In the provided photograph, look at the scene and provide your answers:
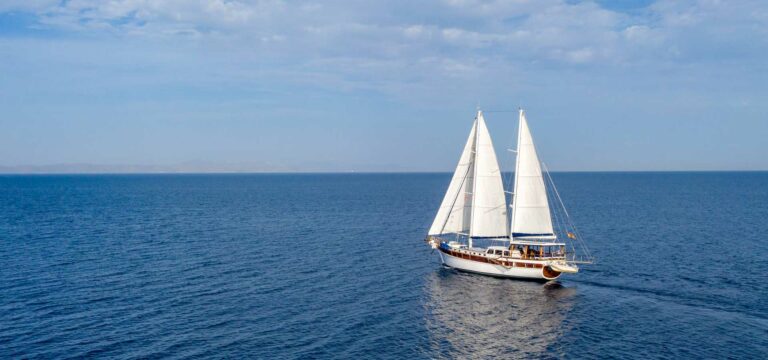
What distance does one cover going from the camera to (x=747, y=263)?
6962cm

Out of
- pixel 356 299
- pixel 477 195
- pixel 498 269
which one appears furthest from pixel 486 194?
pixel 356 299

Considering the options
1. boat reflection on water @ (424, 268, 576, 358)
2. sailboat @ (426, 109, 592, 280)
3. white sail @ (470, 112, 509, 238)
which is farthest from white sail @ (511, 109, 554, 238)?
boat reflection on water @ (424, 268, 576, 358)

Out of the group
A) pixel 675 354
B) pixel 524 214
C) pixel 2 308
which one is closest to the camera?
pixel 675 354

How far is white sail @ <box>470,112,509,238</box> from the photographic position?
69.9m

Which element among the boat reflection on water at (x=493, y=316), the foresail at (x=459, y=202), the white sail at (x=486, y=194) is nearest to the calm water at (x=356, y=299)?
the boat reflection on water at (x=493, y=316)

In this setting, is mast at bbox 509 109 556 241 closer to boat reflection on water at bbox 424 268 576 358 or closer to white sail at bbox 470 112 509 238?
white sail at bbox 470 112 509 238

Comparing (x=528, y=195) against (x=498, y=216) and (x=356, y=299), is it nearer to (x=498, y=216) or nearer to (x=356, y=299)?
(x=498, y=216)

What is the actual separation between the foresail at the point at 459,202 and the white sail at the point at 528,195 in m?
7.14

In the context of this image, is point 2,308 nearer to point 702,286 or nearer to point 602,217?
point 702,286

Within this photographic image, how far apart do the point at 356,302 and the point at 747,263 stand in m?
52.3

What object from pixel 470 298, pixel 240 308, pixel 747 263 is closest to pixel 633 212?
pixel 747 263

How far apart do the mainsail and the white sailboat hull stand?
166 inches

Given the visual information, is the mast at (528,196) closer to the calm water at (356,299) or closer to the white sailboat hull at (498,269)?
the white sailboat hull at (498,269)

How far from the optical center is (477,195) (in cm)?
7081
